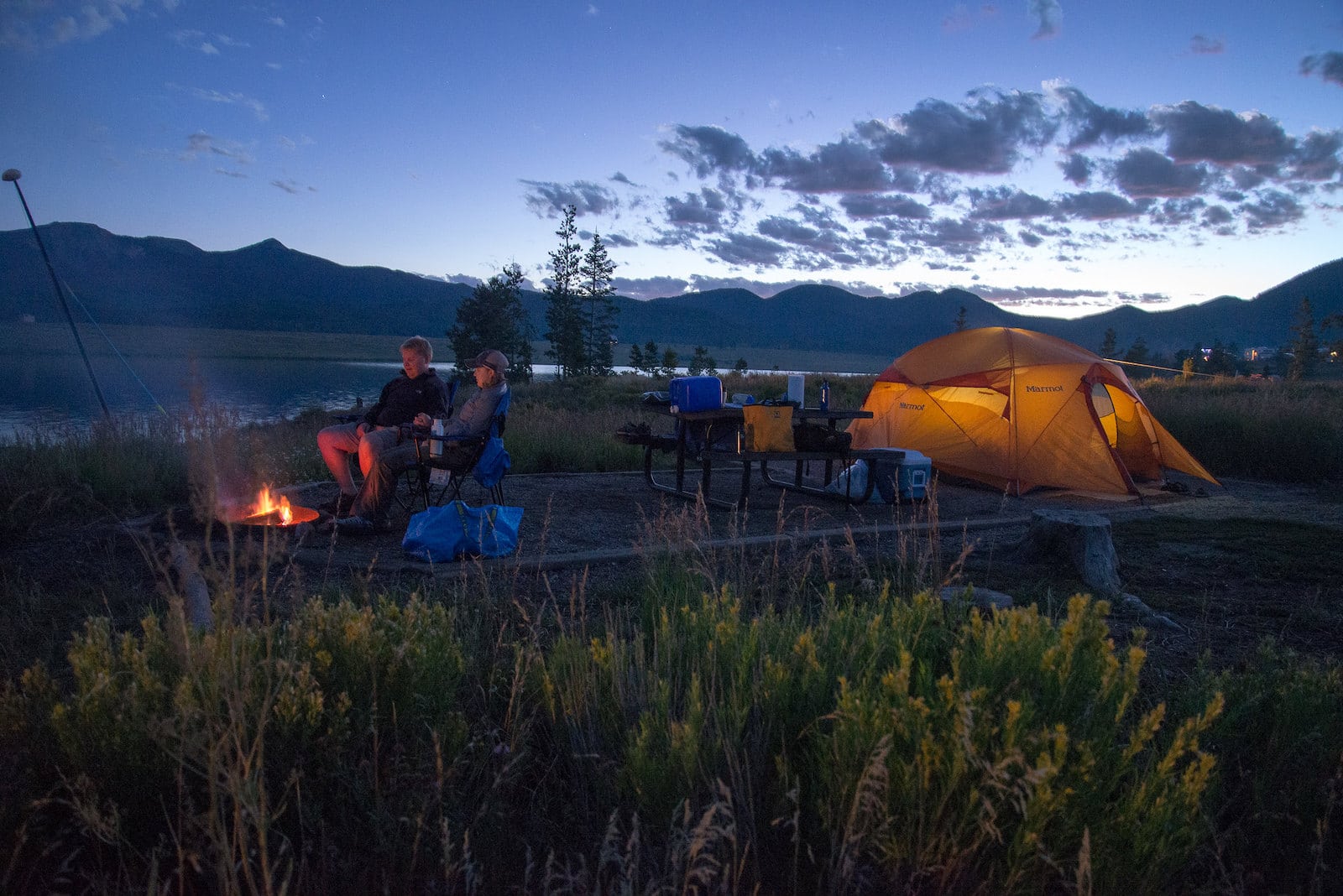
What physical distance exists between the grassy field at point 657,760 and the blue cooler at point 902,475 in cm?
426

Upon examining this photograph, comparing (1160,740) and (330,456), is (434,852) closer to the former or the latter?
(1160,740)

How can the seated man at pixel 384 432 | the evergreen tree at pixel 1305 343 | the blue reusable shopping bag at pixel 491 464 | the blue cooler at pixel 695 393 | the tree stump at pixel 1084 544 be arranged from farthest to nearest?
the evergreen tree at pixel 1305 343 < the blue cooler at pixel 695 393 < the blue reusable shopping bag at pixel 491 464 < the seated man at pixel 384 432 < the tree stump at pixel 1084 544

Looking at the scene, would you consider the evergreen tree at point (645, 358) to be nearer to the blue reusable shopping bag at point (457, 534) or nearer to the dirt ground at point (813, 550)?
the dirt ground at point (813, 550)

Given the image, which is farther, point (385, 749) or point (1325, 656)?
point (1325, 656)

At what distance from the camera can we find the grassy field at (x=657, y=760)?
5.33ft

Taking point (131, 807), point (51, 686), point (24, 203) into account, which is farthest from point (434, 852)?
point (24, 203)

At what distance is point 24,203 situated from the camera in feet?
25.9

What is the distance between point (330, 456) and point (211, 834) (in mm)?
4643

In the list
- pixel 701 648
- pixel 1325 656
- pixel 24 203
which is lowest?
pixel 1325 656

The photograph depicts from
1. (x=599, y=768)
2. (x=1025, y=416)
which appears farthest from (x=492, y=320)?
(x=599, y=768)

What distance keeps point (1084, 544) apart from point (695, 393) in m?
3.30

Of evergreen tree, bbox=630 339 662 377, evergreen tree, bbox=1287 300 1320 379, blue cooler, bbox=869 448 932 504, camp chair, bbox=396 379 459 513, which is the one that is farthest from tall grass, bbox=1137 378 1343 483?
evergreen tree, bbox=1287 300 1320 379

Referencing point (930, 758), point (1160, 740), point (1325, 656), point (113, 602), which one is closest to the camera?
point (930, 758)

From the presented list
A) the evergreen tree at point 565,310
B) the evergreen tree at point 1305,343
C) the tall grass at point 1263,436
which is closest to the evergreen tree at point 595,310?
the evergreen tree at point 565,310
